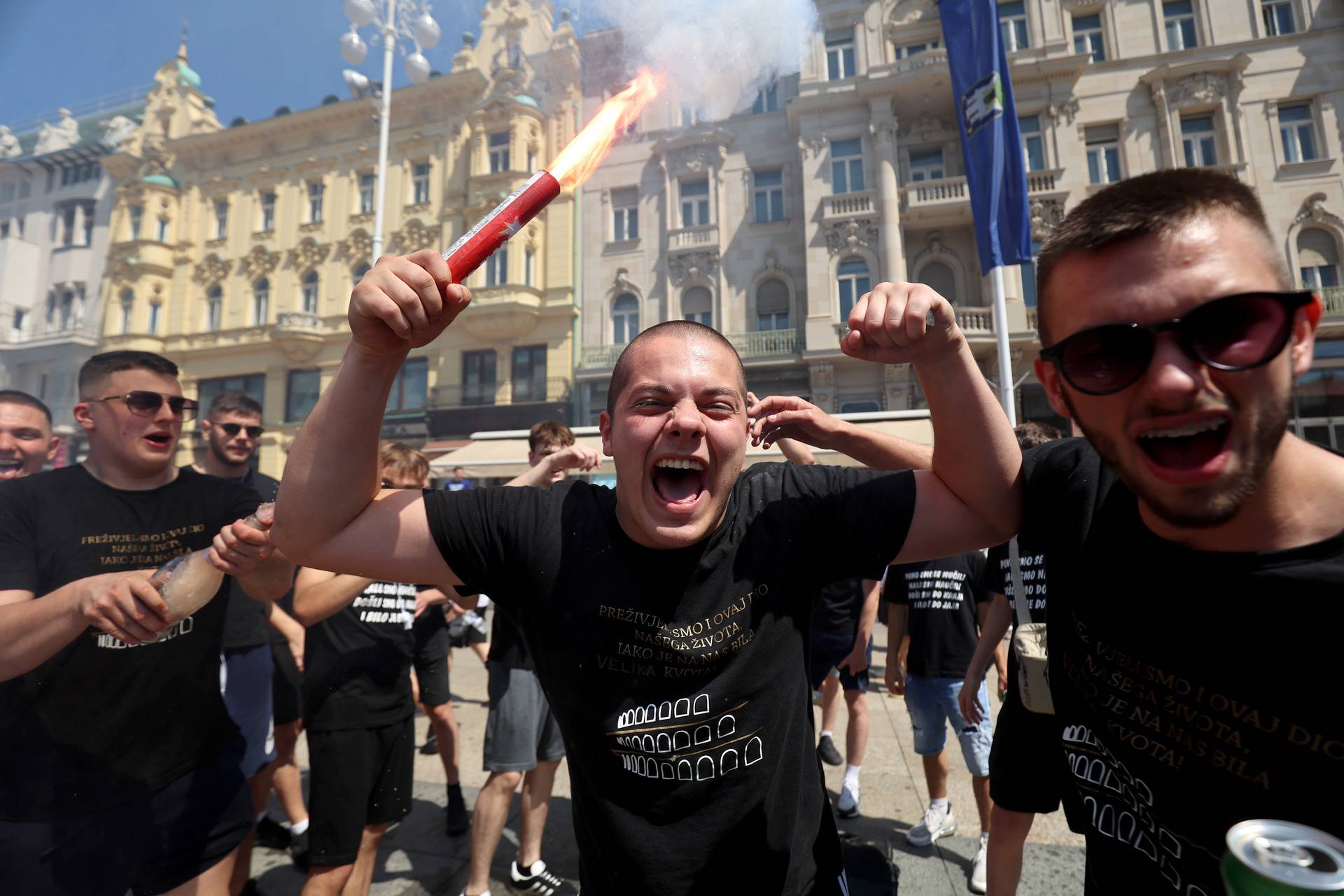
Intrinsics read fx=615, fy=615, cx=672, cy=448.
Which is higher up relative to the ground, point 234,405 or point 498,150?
point 498,150

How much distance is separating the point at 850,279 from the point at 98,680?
17.7 metres

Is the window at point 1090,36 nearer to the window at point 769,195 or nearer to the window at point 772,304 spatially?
the window at point 769,195

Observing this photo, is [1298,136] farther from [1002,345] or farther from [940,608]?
[940,608]

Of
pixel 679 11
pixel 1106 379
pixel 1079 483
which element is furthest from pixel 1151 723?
pixel 679 11

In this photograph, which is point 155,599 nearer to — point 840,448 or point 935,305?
point 840,448

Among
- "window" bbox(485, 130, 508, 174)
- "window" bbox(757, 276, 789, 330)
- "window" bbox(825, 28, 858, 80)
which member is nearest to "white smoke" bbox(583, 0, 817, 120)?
"window" bbox(757, 276, 789, 330)

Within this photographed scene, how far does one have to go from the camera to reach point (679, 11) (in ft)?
13.1

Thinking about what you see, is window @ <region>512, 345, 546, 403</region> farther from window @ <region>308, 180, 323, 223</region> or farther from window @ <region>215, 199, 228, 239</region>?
window @ <region>215, 199, 228, 239</region>

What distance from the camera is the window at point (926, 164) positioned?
17.8 meters

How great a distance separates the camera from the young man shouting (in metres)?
1.39

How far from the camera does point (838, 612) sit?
15.9ft

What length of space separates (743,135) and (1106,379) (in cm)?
2024

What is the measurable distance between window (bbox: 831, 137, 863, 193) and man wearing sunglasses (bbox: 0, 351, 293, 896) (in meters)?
18.3

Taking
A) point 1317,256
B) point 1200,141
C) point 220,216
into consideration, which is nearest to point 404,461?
point 1200,141
